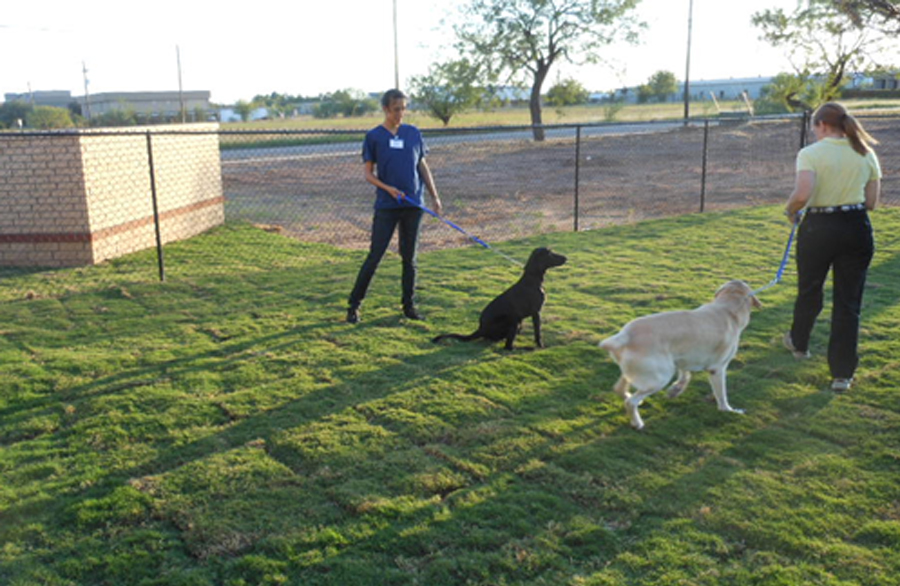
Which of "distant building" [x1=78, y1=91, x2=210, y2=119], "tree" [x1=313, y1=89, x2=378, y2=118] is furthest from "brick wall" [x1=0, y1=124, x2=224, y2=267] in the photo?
"tree" [x1=313, y1=89, x2=378, y2=118]

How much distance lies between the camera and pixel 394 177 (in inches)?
255

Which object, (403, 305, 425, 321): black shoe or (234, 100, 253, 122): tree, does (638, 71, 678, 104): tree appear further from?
(403, 305, 425, 321): black shoe

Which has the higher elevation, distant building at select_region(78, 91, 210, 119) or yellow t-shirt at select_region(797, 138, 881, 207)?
distant building at select_region(78, 91, 210, 119)

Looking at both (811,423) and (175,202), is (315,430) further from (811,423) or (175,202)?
(175,202)

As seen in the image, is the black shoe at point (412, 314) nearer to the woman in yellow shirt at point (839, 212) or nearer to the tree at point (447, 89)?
the woman in yellow shirt at point (839, 212)

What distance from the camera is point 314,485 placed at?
383 cm

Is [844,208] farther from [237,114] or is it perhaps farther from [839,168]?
[237,114]

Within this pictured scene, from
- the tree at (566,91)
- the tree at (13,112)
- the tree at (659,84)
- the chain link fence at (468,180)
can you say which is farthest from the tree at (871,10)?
the tree at (659,84)

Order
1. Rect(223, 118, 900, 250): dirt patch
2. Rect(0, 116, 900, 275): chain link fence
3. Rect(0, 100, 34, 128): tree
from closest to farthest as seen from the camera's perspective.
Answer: Rect(0, 116, 900, 275): chain link fence < Rect(223, 118, 900, 250): dirt patch < Rect(0, 100, 34, 128): tree

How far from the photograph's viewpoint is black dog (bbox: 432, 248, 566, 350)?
596cm

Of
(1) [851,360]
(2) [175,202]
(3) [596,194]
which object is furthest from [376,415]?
(3) [596,194]

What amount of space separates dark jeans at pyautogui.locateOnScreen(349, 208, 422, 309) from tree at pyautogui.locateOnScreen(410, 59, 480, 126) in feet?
99.5

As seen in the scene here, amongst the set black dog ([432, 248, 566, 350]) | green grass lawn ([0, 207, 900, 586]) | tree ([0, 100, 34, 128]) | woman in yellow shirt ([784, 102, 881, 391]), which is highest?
tree ([0, 100, 34, 128])

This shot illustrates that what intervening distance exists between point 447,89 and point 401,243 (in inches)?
1235
